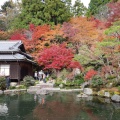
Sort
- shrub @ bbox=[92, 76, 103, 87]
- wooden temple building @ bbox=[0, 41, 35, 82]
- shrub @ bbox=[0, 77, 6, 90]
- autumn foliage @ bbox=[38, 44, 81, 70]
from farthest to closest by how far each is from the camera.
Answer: autumn foliage @ bbox=[38, 44, 81, 70], wooden temple building @ bbox=[0, 41, 35, 82], shrub @ bbox=[0, 77, 6, 90], shrub @ bbox=[92, 76, 103, 87]

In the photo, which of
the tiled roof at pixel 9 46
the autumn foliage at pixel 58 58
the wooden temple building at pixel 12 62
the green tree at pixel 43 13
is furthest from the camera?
the green tree at pixel 43 13

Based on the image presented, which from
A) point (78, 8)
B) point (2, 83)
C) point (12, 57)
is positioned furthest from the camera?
point (78, 8)

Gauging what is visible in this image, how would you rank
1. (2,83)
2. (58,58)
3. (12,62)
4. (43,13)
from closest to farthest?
(2,83) → (12,62) → (58,58) → (43,13)

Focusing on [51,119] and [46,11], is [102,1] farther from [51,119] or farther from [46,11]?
[51,119]

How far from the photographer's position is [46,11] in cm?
3647

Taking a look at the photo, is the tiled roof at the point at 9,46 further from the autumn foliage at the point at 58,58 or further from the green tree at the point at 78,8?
the green tree at the point at 78,8

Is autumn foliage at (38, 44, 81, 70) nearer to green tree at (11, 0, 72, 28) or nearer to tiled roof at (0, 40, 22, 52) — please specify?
tiled roof at (0, 40, 22, 52)

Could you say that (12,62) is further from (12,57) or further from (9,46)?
(9,46)

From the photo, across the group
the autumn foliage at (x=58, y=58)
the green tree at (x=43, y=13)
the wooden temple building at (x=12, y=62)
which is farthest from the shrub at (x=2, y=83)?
the green tree at (x=43, y=13)

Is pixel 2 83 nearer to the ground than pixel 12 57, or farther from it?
nearer to the ground

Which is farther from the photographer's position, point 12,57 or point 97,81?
point 12,57

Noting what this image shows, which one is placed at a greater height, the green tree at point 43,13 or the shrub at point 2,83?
the green tree at point 43,13

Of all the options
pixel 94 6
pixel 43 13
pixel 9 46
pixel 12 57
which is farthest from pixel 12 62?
pixel 94 6

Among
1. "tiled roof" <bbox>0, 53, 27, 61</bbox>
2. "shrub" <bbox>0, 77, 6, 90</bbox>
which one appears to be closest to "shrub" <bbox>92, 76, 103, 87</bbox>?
"shrub" <bbox>0, 77, 6, 90</bbox>
